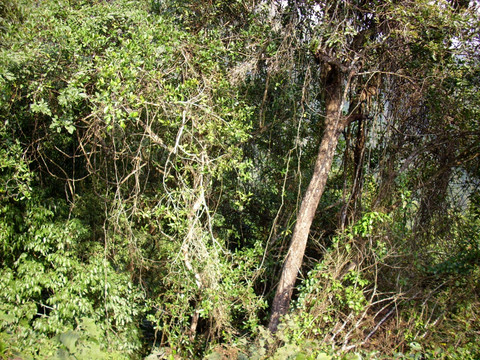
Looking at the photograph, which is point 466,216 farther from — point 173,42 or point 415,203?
point 173,42

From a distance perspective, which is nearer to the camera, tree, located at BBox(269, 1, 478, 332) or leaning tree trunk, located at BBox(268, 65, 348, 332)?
tree, located at BBox(269, 1, 478, 332)

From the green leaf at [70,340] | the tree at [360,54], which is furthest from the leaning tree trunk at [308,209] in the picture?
the green leaf at [70,340]

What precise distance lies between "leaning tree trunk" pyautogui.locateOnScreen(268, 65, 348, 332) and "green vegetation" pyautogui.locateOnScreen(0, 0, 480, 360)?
2 cm

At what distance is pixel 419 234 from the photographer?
5.48m

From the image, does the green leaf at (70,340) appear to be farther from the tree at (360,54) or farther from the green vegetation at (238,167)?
the tree at (360,54)

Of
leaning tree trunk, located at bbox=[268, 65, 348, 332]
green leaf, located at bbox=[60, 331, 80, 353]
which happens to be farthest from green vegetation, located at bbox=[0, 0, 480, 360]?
green leaf, located at bbox=[60, 331, 80, 353]

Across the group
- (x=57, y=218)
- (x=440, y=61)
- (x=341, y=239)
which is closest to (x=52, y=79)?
(x=57, y=218)

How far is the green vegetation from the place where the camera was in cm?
476

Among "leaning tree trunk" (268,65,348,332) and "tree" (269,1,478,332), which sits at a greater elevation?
"tree" (269,1,478,332)

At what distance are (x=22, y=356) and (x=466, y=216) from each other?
212 inches

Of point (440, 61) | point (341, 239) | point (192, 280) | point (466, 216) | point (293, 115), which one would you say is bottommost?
point (192, 280)

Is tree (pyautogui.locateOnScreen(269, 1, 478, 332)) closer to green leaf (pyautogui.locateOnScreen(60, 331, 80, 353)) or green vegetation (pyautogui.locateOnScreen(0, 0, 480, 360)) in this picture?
green vegetation (pyautogui.locateOnScreen(0, 0, 480, 360))

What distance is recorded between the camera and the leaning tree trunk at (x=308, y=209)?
17.9ft

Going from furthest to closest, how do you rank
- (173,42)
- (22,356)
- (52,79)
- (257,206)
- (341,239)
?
(257,206)
(341,239)
(173,42)
(52,79)
(22,356)
